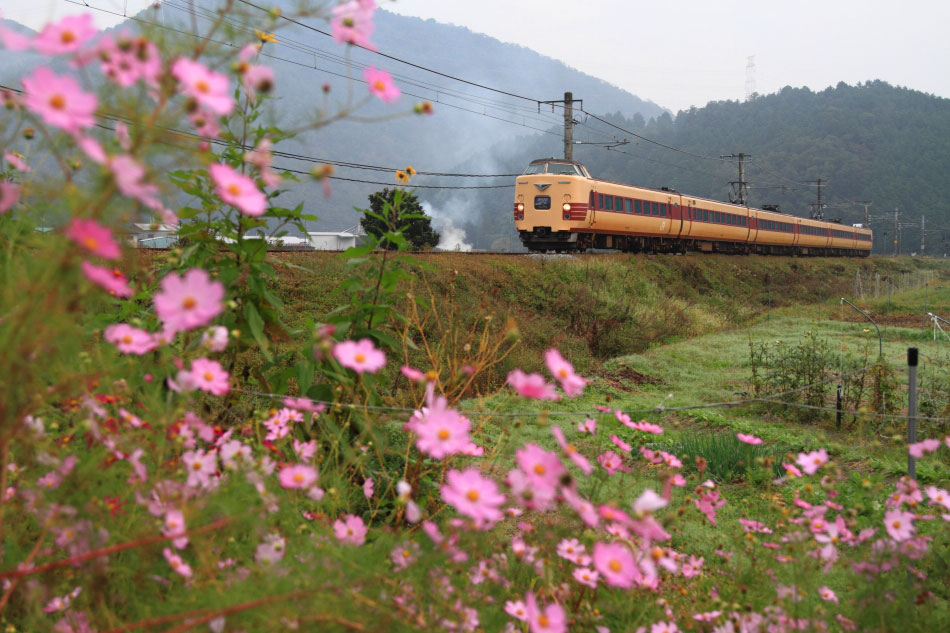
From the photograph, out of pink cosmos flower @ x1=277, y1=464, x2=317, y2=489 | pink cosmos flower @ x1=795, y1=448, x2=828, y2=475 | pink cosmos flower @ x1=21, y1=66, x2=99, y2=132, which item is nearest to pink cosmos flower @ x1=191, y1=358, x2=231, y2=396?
pink cosmos flower @ x1=277, y1=464, x2=317, y2=489

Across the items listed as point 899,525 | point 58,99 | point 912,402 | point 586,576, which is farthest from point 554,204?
point 58,99

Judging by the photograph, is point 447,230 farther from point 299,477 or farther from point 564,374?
point 564,374

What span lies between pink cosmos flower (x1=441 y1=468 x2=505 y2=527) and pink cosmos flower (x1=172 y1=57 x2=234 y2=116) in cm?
59

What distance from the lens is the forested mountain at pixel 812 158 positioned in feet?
220

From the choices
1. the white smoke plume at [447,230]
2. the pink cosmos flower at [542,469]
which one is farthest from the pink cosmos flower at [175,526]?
the white smoke plume at [447,230]

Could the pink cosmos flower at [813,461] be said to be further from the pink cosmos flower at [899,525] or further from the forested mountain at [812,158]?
the forested mountain at [812,158]

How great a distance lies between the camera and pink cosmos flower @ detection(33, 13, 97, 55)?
2.62 feet

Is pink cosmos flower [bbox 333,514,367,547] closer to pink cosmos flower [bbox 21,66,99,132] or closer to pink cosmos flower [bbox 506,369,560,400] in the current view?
pink cosmos flower [bbox 506,369,560,400]

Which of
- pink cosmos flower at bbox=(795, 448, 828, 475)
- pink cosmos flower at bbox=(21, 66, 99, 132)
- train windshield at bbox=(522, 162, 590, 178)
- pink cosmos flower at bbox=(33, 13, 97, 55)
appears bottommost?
pink cosmos flower at bbox=(795, 448, 828, 475)

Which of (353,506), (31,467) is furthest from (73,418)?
(353,506)

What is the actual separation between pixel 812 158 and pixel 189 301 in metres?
81.8

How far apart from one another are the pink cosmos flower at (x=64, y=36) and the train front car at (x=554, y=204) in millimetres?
15937

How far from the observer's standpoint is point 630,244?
20766 mm

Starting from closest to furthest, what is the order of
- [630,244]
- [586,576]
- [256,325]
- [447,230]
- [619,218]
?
[586,576] < [256,325] < [619,218] < [630,244] < [447,230]
